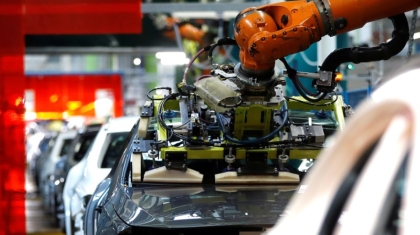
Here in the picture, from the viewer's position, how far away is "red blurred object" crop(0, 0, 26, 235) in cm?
714

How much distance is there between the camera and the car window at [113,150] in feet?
24.6

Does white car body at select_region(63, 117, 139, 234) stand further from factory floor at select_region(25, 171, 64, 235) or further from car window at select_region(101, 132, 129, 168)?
factory floor at select_region(25, 171, 64, 235)

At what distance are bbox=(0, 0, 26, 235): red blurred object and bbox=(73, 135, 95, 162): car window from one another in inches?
110

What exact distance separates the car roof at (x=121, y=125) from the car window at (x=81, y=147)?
2824mm

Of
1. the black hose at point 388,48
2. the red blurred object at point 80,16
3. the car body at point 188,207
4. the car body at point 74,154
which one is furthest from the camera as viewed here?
the car body at point 74,154

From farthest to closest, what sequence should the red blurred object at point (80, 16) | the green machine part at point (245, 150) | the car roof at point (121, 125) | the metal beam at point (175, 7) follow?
the metal beam at point (175, 7), the red blurred object at point (80, 16), the car roof at point (121, 125), the green machine part at point (245, 150)

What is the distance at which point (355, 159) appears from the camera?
5.33ft

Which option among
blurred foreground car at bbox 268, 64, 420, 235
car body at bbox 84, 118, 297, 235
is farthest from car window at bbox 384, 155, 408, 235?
car body at bbox 84, 118, 297, 235

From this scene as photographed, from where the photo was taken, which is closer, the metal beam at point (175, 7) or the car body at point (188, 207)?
the car body at point (188, 207)

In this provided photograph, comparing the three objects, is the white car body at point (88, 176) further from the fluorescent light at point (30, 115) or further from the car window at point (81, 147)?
the fluorescent light at point (30, 115)

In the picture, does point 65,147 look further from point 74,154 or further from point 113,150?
point 113,150

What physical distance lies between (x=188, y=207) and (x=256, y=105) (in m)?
1.07

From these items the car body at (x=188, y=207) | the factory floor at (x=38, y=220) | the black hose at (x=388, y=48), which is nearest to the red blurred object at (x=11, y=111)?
the car body at (x=188, y=207)

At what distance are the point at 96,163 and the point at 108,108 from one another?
16.8 m
